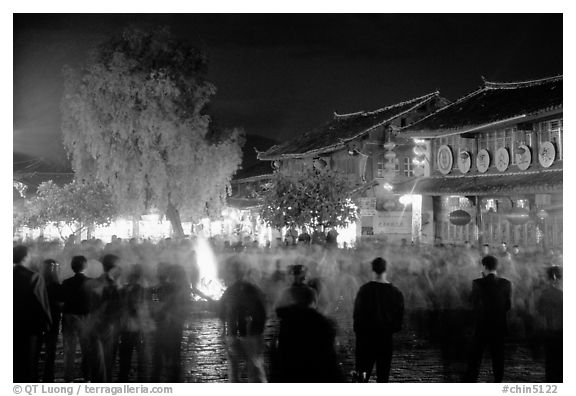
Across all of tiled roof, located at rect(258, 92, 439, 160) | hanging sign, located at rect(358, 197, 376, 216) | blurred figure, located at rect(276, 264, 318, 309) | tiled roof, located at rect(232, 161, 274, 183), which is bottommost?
blurred figure, located at rect(276, 264, 318, 309)

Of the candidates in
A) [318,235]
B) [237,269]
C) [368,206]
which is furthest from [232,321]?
[368,206]

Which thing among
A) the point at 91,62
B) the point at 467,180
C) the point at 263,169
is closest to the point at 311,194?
the point at 467,180

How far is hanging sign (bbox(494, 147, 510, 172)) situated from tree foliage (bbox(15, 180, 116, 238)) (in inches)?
919

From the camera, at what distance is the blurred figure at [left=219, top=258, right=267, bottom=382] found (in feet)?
26.3

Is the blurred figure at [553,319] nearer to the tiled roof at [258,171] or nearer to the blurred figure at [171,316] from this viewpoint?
the blurred figure at [171,316]

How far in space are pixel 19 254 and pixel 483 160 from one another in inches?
939

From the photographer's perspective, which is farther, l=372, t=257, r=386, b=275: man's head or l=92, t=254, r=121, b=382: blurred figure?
l=92, t=254, r=121, b=382: blurred figure

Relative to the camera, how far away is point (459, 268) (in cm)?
1504

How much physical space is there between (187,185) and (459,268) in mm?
19859

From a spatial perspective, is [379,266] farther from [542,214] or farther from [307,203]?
[307,203]

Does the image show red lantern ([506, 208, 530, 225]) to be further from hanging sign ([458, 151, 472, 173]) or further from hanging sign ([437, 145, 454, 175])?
hanging sign ([437, 145, 454, 175])

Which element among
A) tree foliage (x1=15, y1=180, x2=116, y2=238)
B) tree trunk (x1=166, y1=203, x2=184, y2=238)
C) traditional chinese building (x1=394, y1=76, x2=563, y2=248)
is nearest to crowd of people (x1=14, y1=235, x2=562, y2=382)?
traditional chinese building (x1=394, y1=76, x2=563, y2=248)

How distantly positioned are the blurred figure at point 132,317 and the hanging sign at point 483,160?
73.1 feet

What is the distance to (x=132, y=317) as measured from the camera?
849 cm
